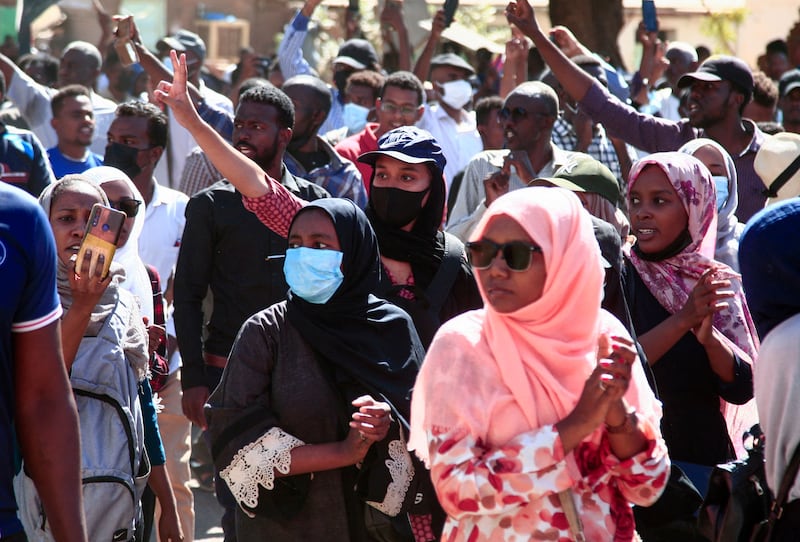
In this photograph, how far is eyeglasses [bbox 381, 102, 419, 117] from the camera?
8.12 meters

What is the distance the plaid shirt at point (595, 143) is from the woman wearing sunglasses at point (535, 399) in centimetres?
500

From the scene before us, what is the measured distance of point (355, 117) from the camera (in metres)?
9.87

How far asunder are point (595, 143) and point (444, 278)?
375 cm

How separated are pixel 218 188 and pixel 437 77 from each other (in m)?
5.50

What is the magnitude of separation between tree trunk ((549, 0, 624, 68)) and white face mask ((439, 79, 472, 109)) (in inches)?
180

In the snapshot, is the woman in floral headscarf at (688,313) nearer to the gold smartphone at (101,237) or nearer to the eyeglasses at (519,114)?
the gold smartphone at (101,237)

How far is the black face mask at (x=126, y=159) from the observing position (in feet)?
21.4

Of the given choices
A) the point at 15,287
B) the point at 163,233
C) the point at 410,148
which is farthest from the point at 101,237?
the point at 163,233

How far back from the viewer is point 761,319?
3340 mm

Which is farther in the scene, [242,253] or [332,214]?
[242,253]

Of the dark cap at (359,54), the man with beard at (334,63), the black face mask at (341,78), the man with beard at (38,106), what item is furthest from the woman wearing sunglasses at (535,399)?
the dark cap at (359,54)

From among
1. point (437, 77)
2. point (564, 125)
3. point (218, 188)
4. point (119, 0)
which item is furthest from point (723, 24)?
point (218, 188)

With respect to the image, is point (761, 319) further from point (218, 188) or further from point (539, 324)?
point (218, 188)

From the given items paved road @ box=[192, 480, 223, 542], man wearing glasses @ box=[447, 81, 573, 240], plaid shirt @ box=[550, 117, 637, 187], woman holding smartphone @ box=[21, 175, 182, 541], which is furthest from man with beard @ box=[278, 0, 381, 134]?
woman holding smartphone @ box=[21, 175, 182, 541]
